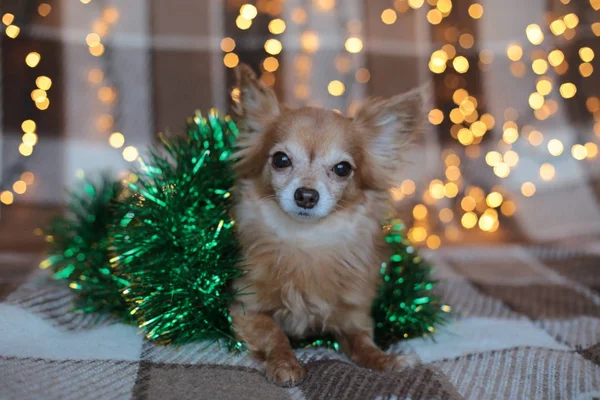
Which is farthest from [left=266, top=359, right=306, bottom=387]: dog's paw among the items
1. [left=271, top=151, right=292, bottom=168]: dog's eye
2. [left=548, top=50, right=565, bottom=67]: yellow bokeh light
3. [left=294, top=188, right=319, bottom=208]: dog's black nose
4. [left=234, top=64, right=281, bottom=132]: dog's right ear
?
[left=548, top=50, right=565, bottom=67]: yellow bokeh light

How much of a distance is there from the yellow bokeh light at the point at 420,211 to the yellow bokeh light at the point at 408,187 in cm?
7

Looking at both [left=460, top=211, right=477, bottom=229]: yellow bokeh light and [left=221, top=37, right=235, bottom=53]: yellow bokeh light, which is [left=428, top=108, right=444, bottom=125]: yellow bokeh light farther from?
[left=221, top=37, right=235, bottom=53]: yellow bokeh light

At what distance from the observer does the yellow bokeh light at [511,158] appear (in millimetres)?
2508

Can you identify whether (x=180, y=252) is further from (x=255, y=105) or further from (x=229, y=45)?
(x=229, y=45)

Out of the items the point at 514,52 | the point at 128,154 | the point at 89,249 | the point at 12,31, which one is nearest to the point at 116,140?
the point at 128,154

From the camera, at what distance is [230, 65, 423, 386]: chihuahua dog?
125 centimetres

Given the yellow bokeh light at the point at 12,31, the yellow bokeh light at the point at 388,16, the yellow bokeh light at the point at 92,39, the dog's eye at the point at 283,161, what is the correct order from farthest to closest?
the yellow bokeh light at the point at 388,16, the yellow bokeh light at the point at 92,39, the yellow bokeh light at the point at 12,31, the dog's eye at the point at 283,161

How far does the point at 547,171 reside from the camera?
2.52 metres

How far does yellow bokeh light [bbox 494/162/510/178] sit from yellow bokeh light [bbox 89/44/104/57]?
5.30 ft

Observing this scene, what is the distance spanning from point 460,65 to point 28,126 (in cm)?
169

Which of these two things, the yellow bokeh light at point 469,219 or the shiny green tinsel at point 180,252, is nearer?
the shiny green tinsel at point 180,252

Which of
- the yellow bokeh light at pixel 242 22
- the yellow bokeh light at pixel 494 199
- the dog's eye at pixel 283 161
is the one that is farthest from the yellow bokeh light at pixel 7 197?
the yellow bokeh light at pixel 494 199

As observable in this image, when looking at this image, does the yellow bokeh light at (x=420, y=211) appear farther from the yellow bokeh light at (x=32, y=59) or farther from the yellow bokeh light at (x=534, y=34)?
the yellow bokeh light at (x=32, y=59)

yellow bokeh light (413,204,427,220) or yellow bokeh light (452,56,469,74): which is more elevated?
yellow bokeh light (452,56,469,74)
